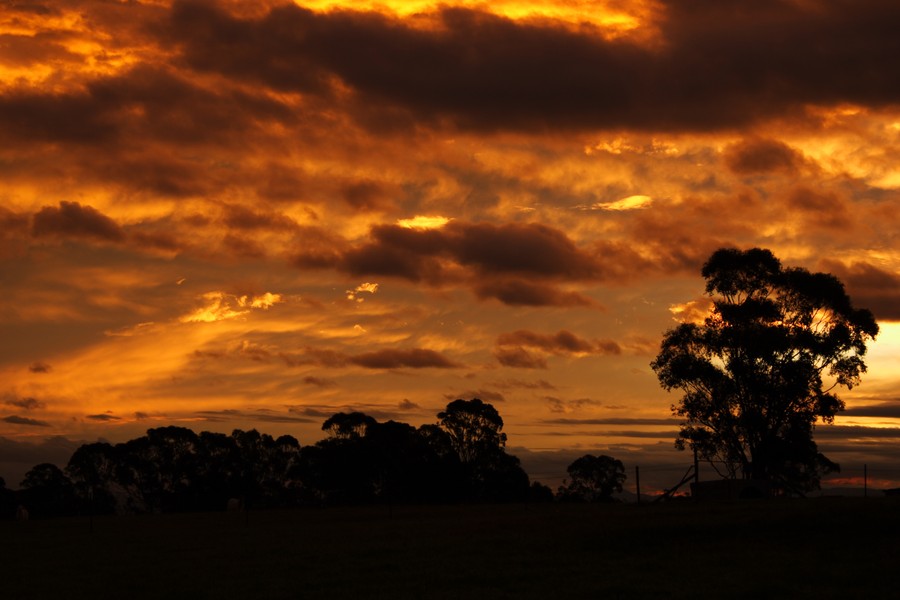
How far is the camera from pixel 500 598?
32.2 meters

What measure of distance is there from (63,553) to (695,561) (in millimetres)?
34301

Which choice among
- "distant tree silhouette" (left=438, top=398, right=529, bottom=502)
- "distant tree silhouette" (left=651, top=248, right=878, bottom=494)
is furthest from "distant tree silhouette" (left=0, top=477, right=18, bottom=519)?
"distant tree silhouette" (left=651, top=248, right=878, bottom=494)

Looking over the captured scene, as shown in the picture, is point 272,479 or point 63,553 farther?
point 272,479

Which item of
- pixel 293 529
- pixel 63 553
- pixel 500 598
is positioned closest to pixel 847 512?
pixel 500 598

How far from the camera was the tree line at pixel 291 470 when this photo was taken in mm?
129750

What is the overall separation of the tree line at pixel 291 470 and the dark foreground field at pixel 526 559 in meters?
69.4

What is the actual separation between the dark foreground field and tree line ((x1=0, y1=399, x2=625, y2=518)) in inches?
2731

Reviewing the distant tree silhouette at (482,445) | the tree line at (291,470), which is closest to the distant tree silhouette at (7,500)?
the tree line at (291,470)

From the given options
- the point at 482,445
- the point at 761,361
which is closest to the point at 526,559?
the point at 761,361

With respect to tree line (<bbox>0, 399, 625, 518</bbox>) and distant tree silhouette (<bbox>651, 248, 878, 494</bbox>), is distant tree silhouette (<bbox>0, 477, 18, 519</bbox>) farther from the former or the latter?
distant tree silhouette (<bbox>651, 248, 878, 494</bbox>)

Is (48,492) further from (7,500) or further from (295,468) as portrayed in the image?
(295,468)

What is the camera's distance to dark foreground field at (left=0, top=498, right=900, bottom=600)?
3334 cm

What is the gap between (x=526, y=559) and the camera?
40.8 meters

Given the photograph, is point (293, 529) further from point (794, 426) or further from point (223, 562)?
point (794, 426)
